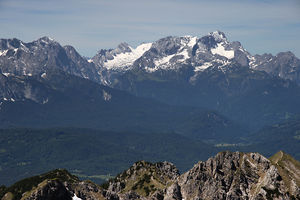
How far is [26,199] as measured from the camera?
635 feet

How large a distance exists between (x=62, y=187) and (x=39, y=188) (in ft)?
25.7

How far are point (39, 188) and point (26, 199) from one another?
20.5 ft

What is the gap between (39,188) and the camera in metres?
191

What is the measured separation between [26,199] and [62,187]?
10.7 metres

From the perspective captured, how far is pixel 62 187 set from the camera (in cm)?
19588
